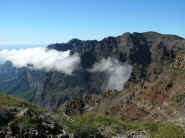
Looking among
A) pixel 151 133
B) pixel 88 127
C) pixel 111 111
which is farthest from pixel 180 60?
pixel 88 127

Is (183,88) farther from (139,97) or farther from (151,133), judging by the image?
(151,133)

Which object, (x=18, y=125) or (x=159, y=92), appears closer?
(x=18, y=125)

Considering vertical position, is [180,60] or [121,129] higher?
[180,60]

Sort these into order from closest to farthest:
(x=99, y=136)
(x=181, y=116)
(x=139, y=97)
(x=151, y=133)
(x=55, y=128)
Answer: (x=55, y=128) → (x=99, y=136) → (x=151, y=133) → (x=181, y=116) → (x=139, y=97)

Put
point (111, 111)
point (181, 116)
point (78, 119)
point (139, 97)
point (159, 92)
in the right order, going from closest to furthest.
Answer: point (78, 119)
point (181, 116)
point (159, 92)
point (139, 97)
point (111, 111)

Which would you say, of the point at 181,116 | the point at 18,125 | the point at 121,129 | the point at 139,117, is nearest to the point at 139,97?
the point at 139,117

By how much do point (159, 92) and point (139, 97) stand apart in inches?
431

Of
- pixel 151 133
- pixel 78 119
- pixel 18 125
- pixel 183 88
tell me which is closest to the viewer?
pixel 18 125

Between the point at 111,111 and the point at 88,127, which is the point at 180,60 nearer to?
the point at 111,111

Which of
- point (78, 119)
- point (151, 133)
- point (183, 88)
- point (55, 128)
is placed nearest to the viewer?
point (55, 128)

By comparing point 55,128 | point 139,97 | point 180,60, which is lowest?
point 139,97

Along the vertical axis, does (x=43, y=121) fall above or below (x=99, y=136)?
above

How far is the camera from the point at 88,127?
79.2 feet

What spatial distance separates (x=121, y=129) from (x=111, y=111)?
5860 cm
